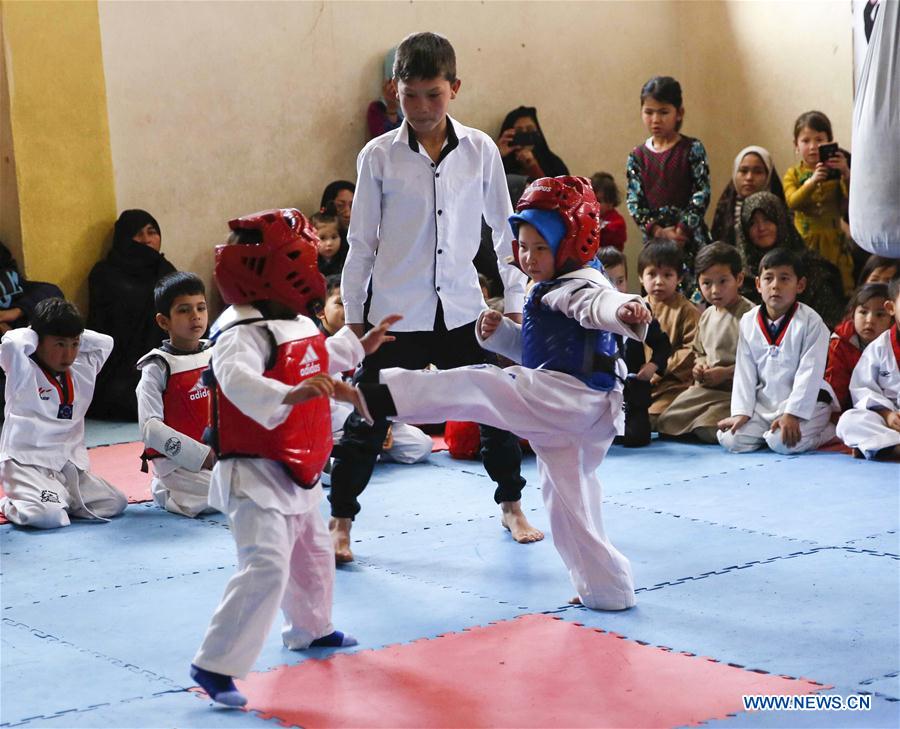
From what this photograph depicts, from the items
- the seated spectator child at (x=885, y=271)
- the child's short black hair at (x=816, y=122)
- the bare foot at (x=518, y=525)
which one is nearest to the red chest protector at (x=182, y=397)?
the bare foot at (x=518, y=525)

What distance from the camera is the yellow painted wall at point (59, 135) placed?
8406mm

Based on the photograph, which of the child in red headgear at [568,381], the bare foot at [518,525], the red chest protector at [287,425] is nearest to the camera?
the red chest protector at [287,425]

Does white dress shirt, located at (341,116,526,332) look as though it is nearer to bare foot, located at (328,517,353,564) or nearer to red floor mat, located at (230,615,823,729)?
bare foot, located at (328,517,353,564)

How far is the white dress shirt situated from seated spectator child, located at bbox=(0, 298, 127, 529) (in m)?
1.59

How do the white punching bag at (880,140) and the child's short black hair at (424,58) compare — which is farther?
the child's short black hair at (424,58)

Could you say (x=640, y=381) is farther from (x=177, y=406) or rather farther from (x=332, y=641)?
(x=332, y=641)

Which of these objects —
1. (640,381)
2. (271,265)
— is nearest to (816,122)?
(640,381)

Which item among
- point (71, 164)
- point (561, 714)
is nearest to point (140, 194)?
point (71, 164)

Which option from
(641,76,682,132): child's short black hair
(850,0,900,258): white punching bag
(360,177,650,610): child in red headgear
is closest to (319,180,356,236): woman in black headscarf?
(641,76,682,132): child's short black hair

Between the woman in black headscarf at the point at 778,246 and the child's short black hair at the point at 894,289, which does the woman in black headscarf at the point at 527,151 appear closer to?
the woman in black headscarf at the point at 778,246

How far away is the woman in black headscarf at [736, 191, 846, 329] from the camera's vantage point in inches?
313

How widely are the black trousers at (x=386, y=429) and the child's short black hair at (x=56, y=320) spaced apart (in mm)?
1590

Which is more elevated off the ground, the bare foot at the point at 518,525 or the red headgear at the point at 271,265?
the red headgear at the point at 271,265

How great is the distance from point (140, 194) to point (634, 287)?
424cm
